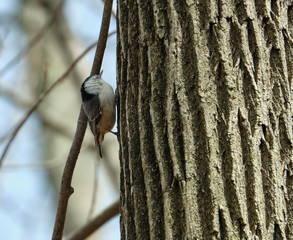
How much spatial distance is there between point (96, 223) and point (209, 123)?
1.48 m

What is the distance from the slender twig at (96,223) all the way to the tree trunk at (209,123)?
1013 mm

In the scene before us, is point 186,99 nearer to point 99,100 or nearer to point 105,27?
point 105,27

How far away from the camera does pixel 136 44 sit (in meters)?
1.82

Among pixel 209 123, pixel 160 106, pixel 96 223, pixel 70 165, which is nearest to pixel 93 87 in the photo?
pixel 96 223

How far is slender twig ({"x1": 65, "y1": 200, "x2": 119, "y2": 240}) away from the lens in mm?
2760

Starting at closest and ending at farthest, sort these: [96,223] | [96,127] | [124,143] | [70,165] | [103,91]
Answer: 1. [124,143]
2. [70,165]
3. [96,223]
4. [103,91]
5. [96,127]

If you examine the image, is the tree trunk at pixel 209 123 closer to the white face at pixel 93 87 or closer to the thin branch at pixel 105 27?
the thin branch at pixel 105 27

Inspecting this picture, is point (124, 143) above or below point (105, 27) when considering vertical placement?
below

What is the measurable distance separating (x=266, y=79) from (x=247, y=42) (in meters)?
0.14

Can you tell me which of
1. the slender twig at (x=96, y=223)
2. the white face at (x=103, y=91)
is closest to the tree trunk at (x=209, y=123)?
the slender twig at (x=96, y=223)

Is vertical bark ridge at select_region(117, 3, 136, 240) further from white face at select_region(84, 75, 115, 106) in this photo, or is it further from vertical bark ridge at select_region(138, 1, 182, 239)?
white face at select_region(84, 75, 115, 106)

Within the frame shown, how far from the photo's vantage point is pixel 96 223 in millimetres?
2850

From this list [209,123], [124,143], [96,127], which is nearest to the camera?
[209,123]

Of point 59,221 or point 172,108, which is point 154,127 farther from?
point 59,221
